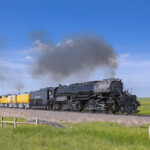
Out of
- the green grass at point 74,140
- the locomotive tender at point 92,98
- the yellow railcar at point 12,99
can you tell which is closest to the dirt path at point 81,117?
the locomotive tender at point 92,98

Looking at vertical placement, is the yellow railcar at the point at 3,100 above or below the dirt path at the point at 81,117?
above

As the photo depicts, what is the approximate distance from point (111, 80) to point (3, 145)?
16.9 metres

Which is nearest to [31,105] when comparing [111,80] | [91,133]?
[111,80]

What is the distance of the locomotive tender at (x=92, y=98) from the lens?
25859 millimetres

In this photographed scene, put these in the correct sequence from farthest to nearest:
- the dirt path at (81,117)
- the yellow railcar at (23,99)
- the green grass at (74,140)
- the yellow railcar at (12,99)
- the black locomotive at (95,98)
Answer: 1. the yellow railcar at (12,99)
2. the yellow railcar at (23,99)
3. the black locomotive at (95,98)
4. the dirt path at (81,117)
5. the green grass at (74,140)

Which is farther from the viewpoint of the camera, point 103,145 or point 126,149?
point 103,145

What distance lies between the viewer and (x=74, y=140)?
547 inches

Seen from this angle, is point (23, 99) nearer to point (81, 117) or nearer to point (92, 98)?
point (92, 98)

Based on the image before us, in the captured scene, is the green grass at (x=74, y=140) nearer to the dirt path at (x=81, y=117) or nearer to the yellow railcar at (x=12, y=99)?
the dirt path at (x=81, y=117)

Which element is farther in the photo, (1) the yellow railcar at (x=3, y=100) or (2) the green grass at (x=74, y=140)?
(1) the yellow railcar at (x=3, y=100)

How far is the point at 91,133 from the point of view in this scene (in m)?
16.0

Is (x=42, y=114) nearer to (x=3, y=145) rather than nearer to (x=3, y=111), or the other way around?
(x=3, y=111)

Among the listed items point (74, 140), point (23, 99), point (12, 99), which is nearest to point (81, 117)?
point (74, 140)

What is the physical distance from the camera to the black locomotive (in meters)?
25.8
